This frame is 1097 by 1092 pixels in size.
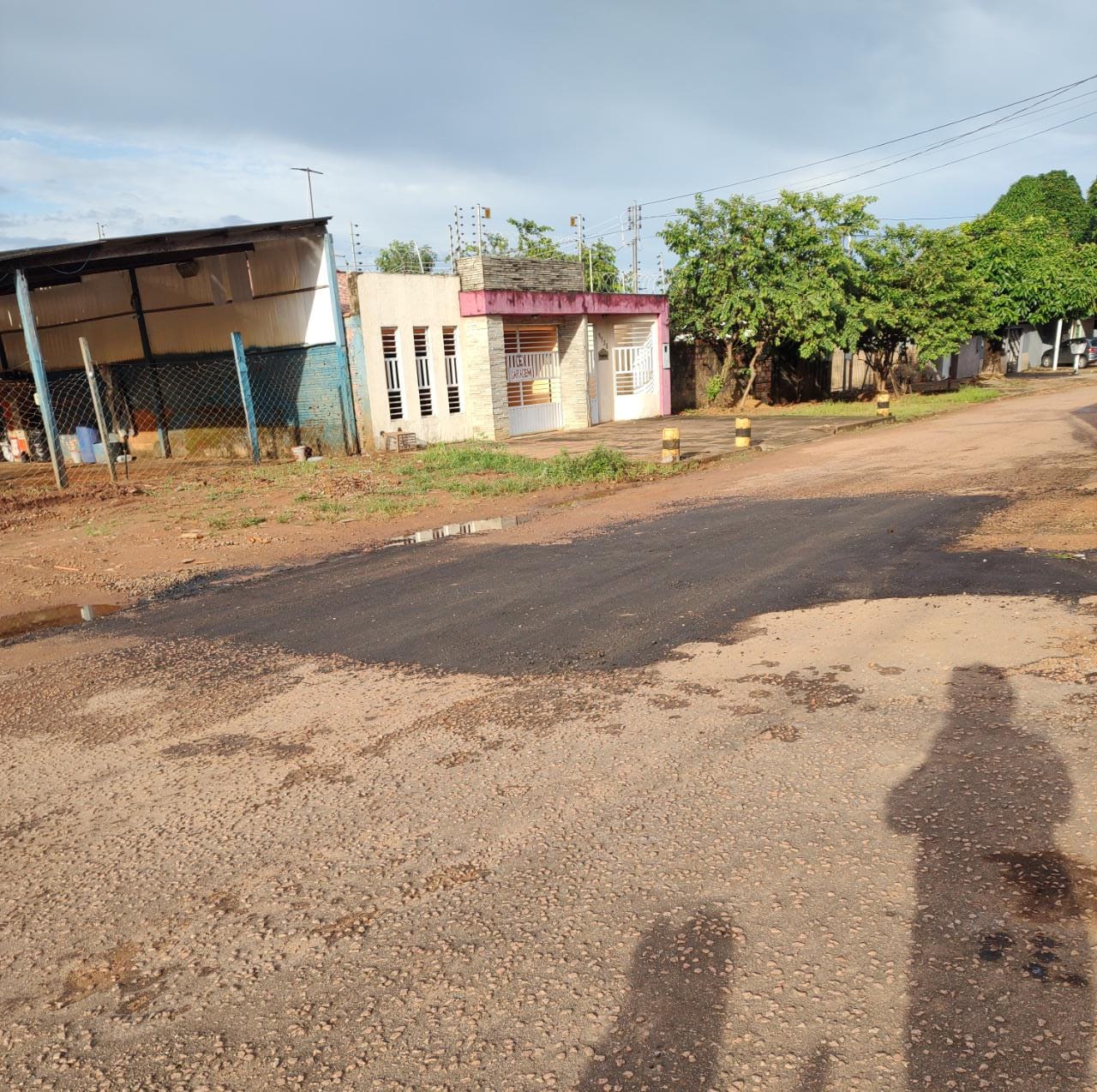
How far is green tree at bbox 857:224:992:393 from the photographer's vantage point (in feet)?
89.1

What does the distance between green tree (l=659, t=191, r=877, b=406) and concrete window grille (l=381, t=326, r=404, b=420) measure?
1080cm

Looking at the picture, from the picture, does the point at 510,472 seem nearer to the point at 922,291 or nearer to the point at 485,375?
the point at 485,375

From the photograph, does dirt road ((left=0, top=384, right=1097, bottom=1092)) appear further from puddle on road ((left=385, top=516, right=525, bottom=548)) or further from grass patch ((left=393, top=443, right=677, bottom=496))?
grass patch ((left=393, top=443, right=677, bottom=496))

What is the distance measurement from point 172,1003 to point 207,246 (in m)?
18.1

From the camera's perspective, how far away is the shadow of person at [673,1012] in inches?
86.7

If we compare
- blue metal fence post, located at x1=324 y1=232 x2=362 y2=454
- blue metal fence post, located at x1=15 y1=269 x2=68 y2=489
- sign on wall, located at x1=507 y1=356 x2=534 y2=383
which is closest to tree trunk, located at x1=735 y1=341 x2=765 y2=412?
sign on wall, located at x1=507 y1=356 x2=534 y2=383

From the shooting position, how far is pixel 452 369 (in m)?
22.5

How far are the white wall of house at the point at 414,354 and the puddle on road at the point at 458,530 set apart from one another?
9764 mm

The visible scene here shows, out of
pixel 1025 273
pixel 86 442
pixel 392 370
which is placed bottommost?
pixel 86 442

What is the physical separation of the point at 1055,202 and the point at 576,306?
175 ft

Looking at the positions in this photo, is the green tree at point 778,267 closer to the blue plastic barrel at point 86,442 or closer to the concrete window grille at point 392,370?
the concrete window grille at point 392,370

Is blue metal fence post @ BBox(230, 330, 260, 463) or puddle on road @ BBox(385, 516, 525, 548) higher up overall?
blue metal fence post @ BBox(230, 330, 260, 463)

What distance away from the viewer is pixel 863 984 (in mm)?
2463

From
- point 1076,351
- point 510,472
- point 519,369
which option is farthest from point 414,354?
point 1076,351
